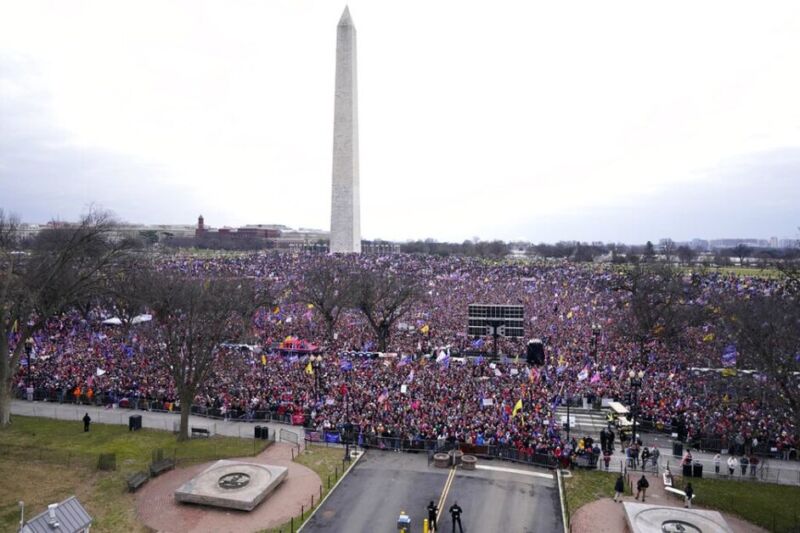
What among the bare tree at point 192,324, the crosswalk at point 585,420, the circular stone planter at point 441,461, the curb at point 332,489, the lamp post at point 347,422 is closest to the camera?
the curb at point 332,489

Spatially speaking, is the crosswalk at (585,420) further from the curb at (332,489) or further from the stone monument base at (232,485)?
the stone monument base at (232,485)

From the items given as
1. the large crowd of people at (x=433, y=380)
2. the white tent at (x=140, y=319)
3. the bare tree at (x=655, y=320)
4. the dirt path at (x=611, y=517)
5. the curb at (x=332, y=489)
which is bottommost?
the curb at (x=332, y=489)

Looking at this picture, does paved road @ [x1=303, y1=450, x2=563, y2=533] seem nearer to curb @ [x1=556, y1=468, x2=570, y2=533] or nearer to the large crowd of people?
curb @ [x1=556, y1=468, x2=570, y2=533]

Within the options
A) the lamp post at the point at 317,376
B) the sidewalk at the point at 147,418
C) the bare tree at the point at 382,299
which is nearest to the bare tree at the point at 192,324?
the sidewalk at the point at 147,418

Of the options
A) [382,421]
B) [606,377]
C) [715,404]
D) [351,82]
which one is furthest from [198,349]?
[351,82]

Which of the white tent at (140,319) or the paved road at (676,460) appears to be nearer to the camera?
the paved road at (676,460)

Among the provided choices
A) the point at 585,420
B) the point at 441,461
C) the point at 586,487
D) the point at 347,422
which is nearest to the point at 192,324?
the point at 347,422

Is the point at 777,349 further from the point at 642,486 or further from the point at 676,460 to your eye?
the point at 642,486
